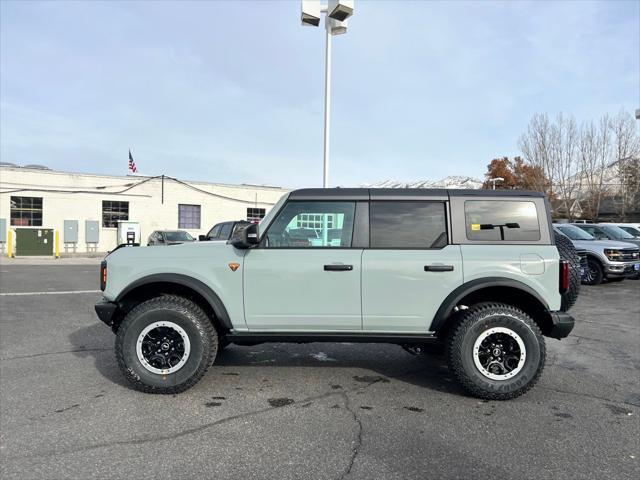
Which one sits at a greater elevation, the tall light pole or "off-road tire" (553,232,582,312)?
the tall light pole

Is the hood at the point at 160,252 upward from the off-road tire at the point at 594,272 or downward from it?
upward

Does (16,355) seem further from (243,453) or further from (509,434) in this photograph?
(509,434)

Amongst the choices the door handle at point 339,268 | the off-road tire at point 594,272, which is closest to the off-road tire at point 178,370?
the door handle at point 339,268

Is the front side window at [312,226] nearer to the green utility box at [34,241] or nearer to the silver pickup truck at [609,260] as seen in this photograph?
the silver pickup truck at [609,260]

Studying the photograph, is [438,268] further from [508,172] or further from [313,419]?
[508,172]

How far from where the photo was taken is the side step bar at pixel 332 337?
4.21m

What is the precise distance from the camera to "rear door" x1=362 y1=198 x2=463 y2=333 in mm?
4145

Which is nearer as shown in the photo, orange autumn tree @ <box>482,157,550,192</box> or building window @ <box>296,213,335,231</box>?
building window @ <box>296,213,335,231</box>

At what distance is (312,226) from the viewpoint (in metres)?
4.34

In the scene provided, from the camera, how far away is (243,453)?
10.2 feet

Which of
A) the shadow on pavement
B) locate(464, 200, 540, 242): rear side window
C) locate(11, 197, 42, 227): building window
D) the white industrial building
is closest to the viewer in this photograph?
locate(464, 200, 540, 242): rear side window

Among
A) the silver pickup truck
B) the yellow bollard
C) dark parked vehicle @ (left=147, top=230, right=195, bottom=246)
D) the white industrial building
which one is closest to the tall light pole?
the silver pickup truck

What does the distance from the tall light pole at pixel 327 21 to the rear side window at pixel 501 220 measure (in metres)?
9.34

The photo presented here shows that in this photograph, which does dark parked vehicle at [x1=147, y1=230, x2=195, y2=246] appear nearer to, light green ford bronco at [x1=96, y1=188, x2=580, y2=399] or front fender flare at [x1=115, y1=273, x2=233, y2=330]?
front fender flare at [x1=115, y1=273, x2=233, y2=330]
